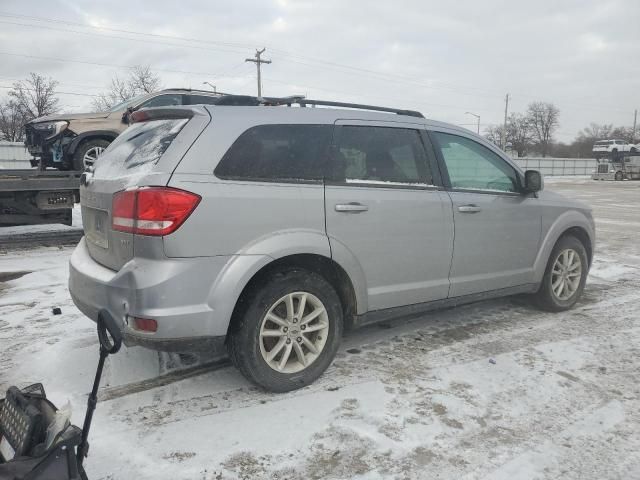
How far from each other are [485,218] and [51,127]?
7302 millimetres

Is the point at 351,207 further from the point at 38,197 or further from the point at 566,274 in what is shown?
the point at 38,197

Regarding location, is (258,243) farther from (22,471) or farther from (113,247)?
(22,471)

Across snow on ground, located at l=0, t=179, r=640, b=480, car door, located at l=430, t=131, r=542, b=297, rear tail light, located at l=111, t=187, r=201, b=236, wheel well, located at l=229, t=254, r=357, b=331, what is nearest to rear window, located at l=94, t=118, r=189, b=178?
rear tail light, located at l=111, t=187, r=201, b=236

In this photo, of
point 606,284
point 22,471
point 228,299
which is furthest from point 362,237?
point 606,284

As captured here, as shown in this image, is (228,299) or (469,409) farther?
(469,409)

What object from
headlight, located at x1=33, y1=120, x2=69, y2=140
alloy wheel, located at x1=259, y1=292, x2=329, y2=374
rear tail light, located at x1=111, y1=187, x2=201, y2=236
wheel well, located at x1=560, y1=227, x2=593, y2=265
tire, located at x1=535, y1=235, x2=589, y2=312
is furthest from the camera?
headlight, located at x1=33, y1=120, x2=69, y2=140

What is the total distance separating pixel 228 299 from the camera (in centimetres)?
280

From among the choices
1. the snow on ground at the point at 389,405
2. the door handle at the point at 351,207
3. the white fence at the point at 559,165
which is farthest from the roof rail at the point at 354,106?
the white fence at the point at 559,165

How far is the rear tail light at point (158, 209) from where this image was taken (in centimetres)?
267

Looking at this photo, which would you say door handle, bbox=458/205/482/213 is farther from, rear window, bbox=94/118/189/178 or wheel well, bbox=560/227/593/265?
rear window, bbox=94/118/189/178

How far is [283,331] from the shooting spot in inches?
122

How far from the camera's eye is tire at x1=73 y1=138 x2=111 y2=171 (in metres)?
8.36

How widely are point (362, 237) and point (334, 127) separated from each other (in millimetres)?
752

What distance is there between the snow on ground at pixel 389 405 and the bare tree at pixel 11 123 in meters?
56.9
